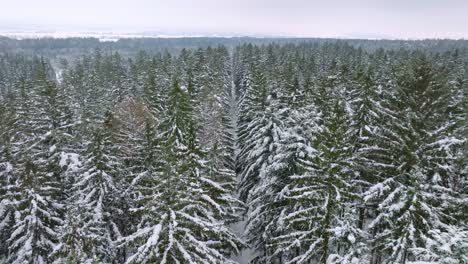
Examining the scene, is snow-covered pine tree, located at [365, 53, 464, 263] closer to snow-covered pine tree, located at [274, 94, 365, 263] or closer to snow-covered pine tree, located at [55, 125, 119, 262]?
snow-covered pine tree, located at [274, 94, 365, 263]

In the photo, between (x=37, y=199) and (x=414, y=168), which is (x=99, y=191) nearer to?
(x=37, y=199)

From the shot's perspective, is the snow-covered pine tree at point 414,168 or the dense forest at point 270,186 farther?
the snow-covered pine tree at point 414,168

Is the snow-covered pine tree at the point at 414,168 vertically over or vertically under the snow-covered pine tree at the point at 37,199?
over

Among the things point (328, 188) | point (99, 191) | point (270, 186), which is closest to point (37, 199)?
point (99, 191)

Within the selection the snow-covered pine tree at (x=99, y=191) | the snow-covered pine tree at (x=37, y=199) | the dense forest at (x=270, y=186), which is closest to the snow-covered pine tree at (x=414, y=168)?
the dense forest at (x=270, y=186)

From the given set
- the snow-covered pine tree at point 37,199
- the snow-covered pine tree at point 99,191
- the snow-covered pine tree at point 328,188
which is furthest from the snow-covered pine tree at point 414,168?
the snow-covered pine tree at point 37,199

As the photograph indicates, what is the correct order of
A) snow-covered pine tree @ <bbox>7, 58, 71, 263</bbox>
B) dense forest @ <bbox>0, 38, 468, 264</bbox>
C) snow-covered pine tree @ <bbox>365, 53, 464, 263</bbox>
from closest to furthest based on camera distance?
dense forest @ <bbox>0, 38, 468, 264</bbox> → snow-covered pine tree @ <bbox>365, 53, 464, 263</bbox> → snow-covered pine tree @ <bbox>7, 58, 71, 263</bbox>

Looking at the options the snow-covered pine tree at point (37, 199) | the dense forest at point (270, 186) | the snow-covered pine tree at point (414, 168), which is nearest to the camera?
the dense forest at point (270, 186)

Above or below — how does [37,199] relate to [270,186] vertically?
below

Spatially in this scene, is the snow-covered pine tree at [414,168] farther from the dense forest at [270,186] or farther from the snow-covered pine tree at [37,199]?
the snow-covered pine tree at [37,199]

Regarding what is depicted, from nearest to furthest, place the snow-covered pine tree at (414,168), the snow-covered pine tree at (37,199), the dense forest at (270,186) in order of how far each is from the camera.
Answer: the dense forest at (270,186)
the snow-covered pine tree at (414,168)
the snow-covered pine tree at (37,199)

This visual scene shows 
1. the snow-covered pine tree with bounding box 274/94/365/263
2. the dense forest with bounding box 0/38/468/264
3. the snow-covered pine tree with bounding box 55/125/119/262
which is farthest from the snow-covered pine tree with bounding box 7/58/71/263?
the snow-covered pine tree with bounding box 274/94/365/263
